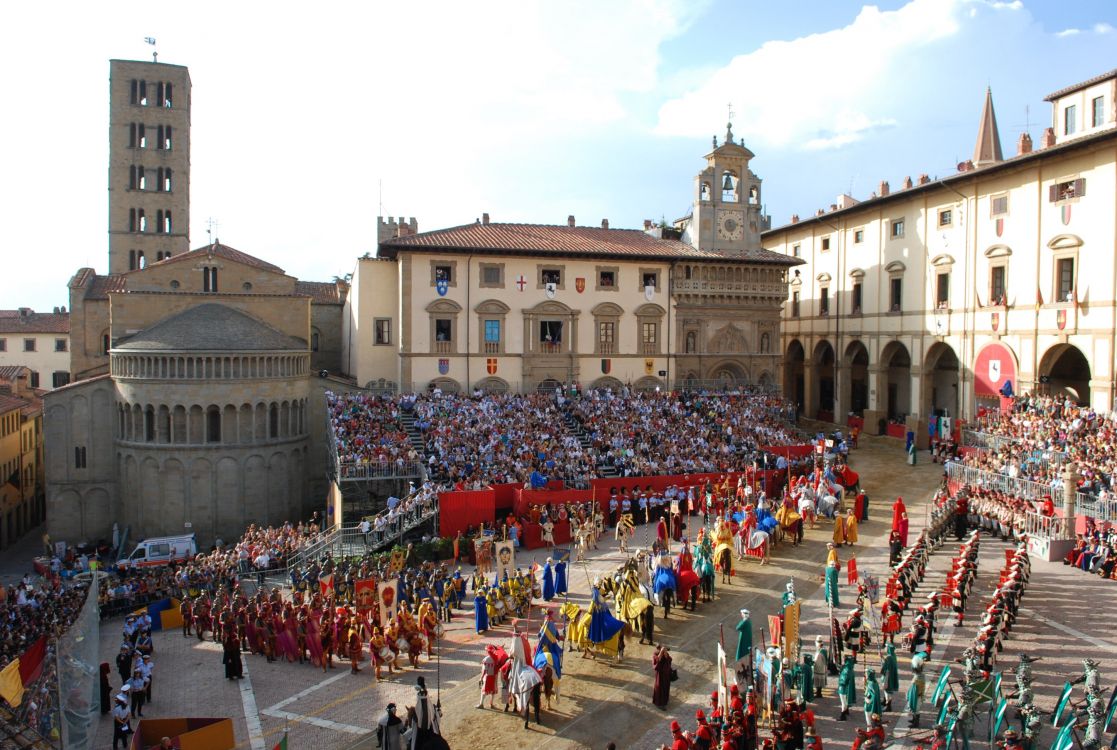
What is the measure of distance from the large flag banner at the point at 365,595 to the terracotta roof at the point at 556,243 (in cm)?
2333

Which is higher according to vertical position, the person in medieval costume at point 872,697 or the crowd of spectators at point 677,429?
the crowd of spectators at point 677,429

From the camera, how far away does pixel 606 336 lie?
152 feet

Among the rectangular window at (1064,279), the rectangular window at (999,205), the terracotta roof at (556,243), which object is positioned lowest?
the rectangular window at (1064,279)

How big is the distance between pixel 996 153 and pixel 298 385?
45.9m

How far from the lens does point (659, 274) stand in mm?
46906

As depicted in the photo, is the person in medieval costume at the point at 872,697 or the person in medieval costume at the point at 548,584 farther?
the person in medieval costume at the point at 548,584

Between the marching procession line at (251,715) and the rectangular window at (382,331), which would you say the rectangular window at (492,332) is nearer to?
the rectangular window at (382,331)

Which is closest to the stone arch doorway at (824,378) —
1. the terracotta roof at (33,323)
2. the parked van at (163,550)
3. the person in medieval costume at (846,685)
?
the parked van at (163,550)

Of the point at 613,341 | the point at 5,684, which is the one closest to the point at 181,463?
the point at 613,341

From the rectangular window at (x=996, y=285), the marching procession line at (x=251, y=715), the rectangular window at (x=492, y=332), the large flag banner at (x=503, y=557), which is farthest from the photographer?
the rectangular window at (x=492, y=332)

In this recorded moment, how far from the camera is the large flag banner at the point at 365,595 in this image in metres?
21.8

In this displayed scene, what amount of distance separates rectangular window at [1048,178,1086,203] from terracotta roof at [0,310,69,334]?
76676 millimetres

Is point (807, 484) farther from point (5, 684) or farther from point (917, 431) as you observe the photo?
point (5, 684)

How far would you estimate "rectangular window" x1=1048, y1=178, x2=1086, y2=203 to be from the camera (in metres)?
36.0
